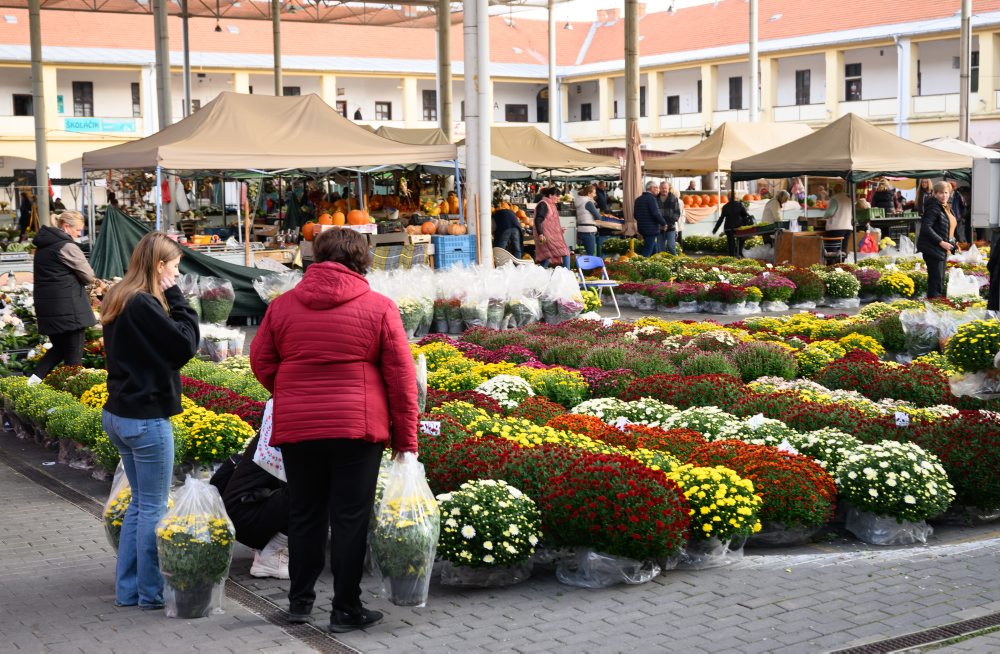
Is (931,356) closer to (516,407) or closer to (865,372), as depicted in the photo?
(865,372)

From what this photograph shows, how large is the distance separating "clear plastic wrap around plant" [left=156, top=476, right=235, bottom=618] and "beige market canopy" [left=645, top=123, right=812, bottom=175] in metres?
22.4

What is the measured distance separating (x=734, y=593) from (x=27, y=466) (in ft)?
19.1

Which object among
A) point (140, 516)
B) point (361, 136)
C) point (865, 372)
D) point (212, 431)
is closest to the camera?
point (140, 516)

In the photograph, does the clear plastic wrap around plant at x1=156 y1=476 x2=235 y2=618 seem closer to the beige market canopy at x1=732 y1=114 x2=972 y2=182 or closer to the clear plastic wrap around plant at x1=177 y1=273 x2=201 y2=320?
the clear plastic wrap around plant at x1=177 y1=273 x2=201 y2=320

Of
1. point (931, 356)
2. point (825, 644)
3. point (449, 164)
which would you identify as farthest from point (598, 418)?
point (449, 164)

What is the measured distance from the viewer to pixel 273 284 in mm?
16484

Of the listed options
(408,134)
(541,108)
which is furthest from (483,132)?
(541,108)

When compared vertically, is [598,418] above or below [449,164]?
below

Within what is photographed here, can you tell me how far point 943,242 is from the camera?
1669cm

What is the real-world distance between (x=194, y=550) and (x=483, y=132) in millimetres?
12313

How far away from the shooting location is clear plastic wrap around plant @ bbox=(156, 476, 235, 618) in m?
5.49

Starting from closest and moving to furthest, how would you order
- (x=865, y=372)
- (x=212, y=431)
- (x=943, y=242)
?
(x=212, y=431) → (x=865, y=372) → (x=943, y=242)

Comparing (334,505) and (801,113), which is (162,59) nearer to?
(334,505)

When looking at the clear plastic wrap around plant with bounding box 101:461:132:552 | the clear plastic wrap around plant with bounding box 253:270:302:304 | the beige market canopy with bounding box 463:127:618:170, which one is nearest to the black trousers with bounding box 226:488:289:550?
the clear plastic wrap around plant with bounding box 101:461:132:552
